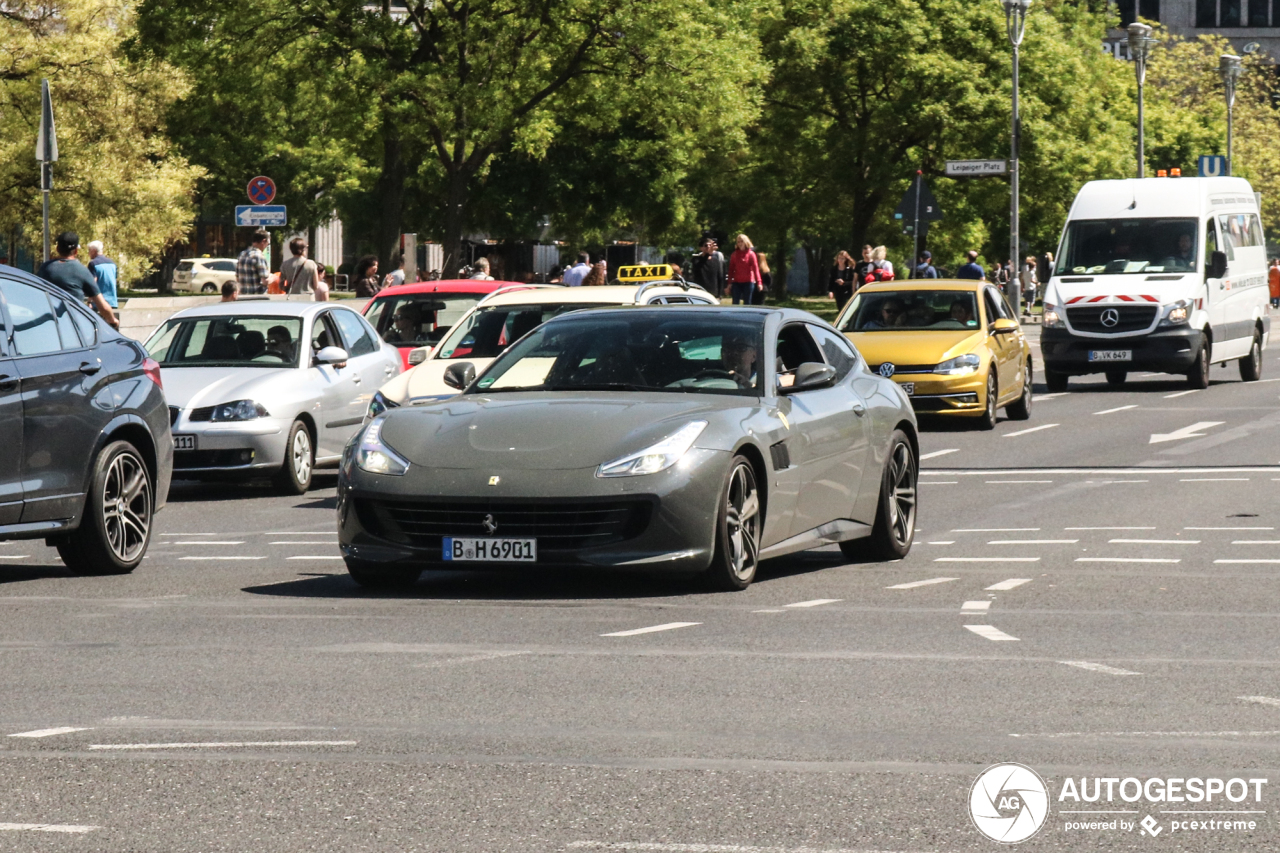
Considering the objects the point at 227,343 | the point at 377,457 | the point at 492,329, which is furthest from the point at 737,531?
the point at 227,343

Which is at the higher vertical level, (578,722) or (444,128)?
(444,128)

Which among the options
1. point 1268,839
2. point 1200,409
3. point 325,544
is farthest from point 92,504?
point 1200,409

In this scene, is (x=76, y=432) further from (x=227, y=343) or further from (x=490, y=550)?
(x=227, y=343)

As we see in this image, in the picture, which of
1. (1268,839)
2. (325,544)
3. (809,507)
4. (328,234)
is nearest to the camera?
(1268,839)

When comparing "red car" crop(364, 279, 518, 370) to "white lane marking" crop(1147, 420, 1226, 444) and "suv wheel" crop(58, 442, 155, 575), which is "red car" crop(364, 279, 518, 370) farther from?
"suv wheel" crop(58, 442, 155, 575)

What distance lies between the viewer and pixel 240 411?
17.1m

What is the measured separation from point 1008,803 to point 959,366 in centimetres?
1791

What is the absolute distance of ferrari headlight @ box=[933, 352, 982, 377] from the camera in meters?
23.5

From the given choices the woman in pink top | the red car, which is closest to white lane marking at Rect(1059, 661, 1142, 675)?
the red car

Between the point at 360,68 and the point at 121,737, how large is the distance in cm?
3534

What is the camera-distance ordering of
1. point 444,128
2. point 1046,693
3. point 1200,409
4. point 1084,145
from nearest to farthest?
point 1046,693 → point 1200,409 → point 444,128 → point 1084,145

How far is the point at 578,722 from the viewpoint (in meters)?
7.16

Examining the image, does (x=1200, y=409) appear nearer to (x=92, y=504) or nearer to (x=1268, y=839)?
(x=92, y=504)

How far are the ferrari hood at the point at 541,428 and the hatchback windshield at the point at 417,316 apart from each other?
1054cm
